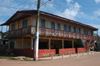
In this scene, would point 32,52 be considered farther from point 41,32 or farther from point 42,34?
point 41,32

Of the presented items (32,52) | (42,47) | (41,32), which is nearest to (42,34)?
(41,32)

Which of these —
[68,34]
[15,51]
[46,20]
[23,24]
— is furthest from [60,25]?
[15,51]

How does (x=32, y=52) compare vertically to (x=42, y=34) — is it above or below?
below

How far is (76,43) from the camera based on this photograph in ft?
96.0

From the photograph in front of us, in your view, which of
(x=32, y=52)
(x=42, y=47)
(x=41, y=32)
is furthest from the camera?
(x=42, y=47)

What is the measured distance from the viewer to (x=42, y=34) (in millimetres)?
17828

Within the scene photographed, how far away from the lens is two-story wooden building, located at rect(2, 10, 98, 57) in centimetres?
1782


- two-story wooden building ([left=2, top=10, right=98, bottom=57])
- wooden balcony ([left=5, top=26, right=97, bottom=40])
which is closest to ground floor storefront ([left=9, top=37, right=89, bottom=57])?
two-story wooden building ([left=2, top=10, right=98, bottom=57])

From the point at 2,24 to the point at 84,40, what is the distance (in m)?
18.4

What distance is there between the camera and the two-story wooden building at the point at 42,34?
17.8m

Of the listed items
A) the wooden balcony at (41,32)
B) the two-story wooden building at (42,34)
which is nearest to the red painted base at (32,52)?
the two-story wooden building at (42,34)

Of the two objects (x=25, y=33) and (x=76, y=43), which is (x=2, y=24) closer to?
(x=25, y=33)

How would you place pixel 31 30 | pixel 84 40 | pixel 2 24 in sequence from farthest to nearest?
1. pixel 84 40
2. pixel 2 24
3. pixel 31 30

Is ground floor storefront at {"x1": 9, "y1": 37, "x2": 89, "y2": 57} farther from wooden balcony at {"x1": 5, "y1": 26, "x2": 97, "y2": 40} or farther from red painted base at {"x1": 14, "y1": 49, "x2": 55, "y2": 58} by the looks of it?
wooden balcony at {"x1": 5, "y1": 26, "x2": 97, "y2": 40}
